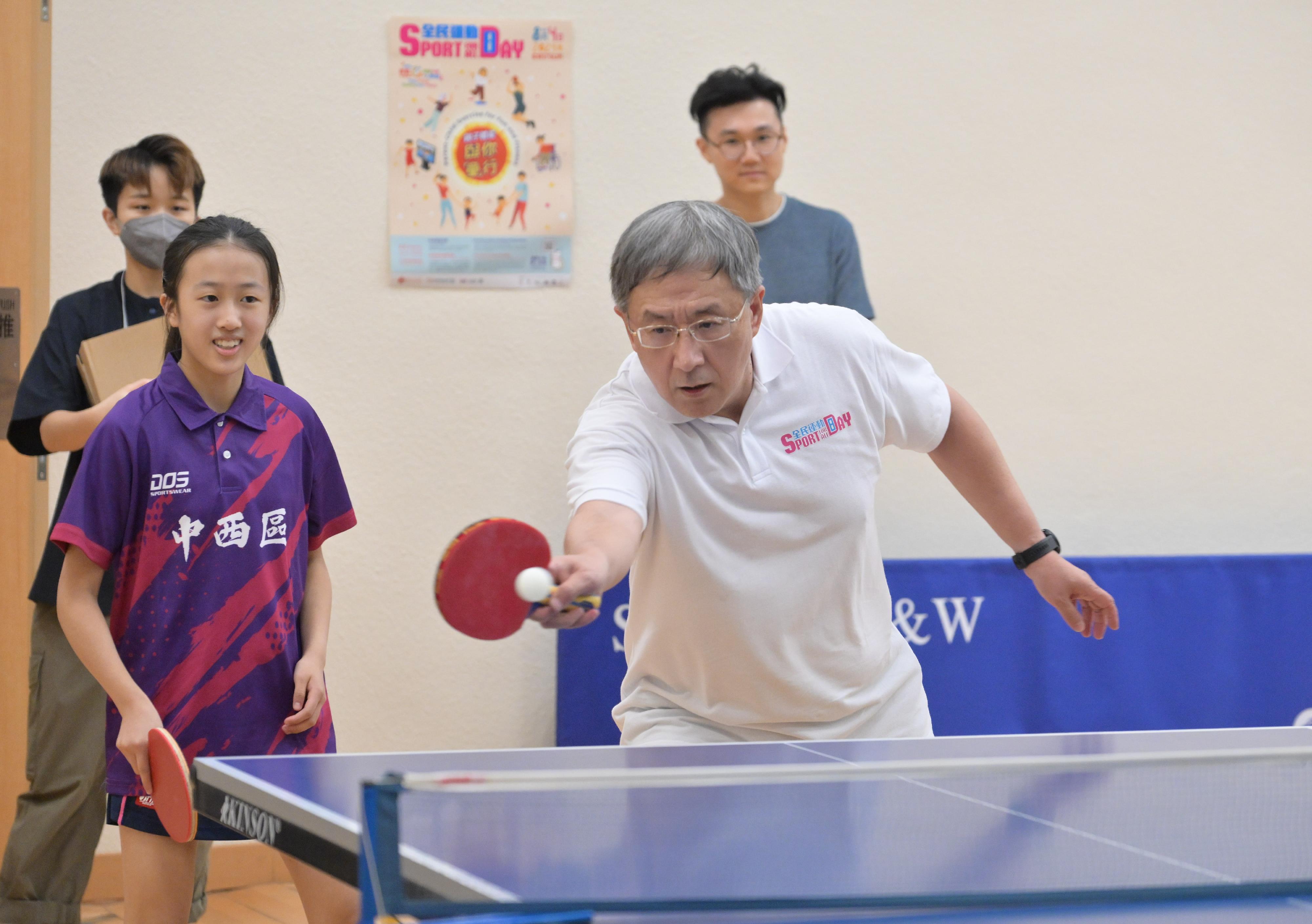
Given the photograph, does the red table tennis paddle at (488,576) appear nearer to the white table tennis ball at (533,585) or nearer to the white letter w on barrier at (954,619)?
the white table tennis ball at (533,585)

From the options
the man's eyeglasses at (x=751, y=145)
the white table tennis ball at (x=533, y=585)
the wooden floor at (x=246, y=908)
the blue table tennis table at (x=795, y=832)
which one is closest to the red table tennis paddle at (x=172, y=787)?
the blue table tennis table at (x=795, y=832)

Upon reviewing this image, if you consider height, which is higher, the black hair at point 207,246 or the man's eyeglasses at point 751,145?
the man's eyeglasses at point 751,145

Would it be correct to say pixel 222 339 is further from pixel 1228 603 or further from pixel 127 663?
pixel 1228 603

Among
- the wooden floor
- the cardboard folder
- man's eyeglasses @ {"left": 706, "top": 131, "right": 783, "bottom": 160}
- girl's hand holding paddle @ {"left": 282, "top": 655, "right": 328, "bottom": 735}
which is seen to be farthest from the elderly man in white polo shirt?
the wooden floor

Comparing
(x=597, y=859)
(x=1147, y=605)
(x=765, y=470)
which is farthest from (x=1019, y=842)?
(x=1147, y=605)

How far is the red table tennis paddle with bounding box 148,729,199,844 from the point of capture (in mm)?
1735

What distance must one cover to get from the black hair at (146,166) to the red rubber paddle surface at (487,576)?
6.20ft

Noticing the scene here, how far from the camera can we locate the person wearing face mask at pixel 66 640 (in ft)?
9.02

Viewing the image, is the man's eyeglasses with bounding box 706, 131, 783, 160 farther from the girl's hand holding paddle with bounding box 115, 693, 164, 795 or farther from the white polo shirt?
the girl's hand holding paddle with bounding box 115, 693, 164, 795

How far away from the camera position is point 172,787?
5.83 ft

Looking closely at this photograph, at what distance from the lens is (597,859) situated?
1.19 m

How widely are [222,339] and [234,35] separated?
1881mm

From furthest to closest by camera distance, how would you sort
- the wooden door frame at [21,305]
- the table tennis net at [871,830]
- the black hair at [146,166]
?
the wooden door frame at [21,305] < the black hair at [146,166] < the table tennis net at [871,830]

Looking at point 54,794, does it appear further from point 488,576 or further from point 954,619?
point 954,619
